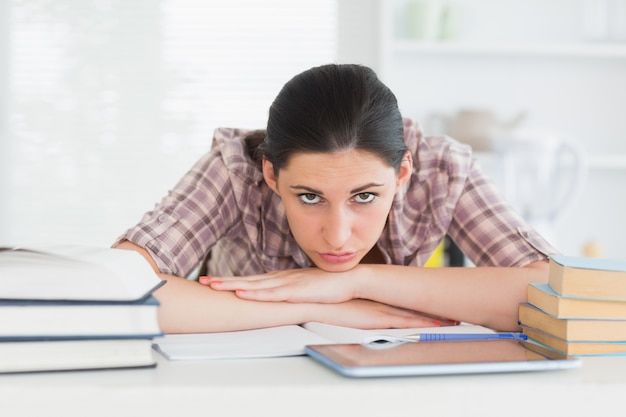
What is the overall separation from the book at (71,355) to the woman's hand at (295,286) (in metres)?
0.37

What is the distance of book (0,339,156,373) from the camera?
735 millimetres

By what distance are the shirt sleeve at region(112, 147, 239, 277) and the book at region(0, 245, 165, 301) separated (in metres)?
0.55

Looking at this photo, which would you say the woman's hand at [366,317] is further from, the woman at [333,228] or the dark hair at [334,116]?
the dark hair at [334,116]

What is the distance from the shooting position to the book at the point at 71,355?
735 mm

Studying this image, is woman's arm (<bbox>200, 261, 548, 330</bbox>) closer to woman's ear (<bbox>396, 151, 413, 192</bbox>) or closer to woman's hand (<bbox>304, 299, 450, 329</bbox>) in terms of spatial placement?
woman's hand (<bbox>304, 299, 450, 329</bbox>)

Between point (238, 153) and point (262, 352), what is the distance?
2.52 ft

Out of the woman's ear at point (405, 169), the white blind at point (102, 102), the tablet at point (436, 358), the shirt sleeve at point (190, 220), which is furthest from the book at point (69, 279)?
the white blind at point (102, 102)

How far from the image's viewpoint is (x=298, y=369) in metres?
0.78

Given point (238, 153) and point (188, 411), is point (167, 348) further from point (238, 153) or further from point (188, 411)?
point (238, 153)

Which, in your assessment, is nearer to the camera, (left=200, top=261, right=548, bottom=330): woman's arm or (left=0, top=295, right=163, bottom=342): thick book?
(left=0, top=295, right=163, bottom=342): thick book

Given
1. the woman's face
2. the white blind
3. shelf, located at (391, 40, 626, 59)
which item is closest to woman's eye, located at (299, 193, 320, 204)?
the woman's face

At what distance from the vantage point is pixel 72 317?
0.74 metres

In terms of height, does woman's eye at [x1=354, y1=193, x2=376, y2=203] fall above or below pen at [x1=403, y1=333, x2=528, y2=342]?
above

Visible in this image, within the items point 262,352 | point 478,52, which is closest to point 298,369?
point 262,352
